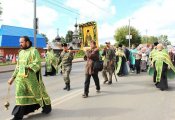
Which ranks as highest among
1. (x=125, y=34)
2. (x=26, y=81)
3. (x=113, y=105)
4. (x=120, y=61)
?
(x=125, y=34)

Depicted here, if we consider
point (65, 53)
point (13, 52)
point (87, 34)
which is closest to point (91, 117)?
point (65, 53)

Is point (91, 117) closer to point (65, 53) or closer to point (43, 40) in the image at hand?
point (65, 53)

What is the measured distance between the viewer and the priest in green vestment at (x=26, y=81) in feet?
27.4

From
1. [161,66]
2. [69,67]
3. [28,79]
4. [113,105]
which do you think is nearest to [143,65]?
[161,66]

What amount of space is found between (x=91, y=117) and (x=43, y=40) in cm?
4945

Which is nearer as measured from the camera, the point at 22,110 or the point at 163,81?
the point at 22,110

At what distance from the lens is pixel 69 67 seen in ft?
46.1

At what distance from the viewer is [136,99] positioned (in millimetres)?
11383

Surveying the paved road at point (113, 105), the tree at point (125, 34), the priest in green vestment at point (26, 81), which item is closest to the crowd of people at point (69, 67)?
the priest in green vestment at point (26, 81)

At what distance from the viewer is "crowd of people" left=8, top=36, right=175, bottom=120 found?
8.45 metres

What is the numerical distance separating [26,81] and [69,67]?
565cm

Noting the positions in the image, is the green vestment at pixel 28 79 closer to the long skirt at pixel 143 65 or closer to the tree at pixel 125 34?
the long skirt at pixel 143 65

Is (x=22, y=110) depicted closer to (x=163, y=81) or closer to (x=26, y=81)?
(x=26, y=81)

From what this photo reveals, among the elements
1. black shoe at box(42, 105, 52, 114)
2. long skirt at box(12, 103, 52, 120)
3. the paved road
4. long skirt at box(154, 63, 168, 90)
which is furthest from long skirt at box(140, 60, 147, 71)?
long skirt at box(12, 103, 52, 120)
